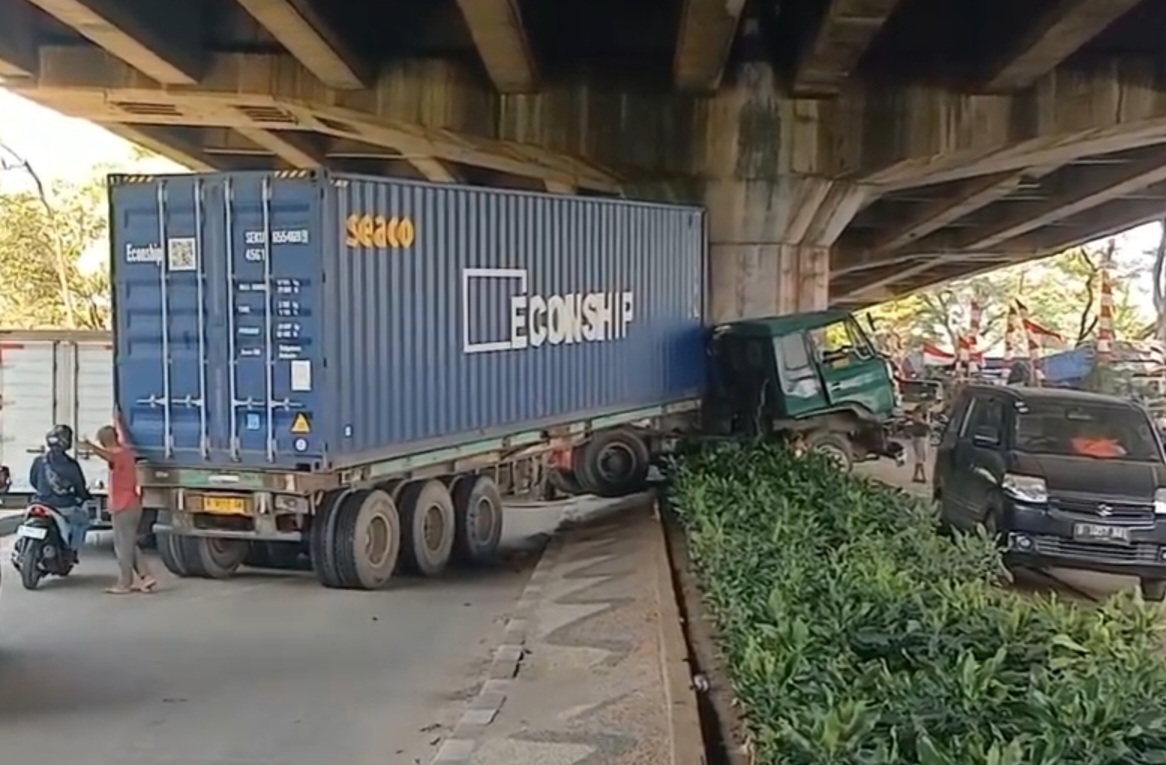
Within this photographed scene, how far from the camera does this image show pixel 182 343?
1295cm

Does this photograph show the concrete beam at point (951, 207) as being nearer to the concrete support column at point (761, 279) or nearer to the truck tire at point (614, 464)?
the concrete support column at point (761, 279)

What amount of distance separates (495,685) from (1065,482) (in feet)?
21.5

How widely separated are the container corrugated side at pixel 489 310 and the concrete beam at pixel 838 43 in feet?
8.24

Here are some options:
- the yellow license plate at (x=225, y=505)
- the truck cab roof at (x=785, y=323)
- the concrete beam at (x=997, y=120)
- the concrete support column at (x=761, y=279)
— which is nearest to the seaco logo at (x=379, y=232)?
the yellow license plate at (x=225, y=505)

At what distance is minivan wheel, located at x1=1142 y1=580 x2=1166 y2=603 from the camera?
13.3 metres

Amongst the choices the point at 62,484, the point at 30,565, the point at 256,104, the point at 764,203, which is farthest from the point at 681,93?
the point at 30,565

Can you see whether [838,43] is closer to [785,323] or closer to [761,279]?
[785,323]

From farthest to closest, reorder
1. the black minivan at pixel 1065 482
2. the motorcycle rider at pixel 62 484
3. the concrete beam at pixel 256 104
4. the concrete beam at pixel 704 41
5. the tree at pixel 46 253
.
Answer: the tree at pixel 46 253, the concrete beam at pixel 256 104, the concrete beam at pixel 704 41, the motorcycle rider at pixel 62 484, the black minivan at pixel 1065 482

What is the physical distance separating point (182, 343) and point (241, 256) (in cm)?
103

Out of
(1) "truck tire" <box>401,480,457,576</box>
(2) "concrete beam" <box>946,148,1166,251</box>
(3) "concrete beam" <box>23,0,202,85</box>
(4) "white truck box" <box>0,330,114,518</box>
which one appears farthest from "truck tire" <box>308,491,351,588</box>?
(2) "concrete beam" <box>946,148,1166,251</box>

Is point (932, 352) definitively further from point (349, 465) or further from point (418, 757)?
point (418, 757)

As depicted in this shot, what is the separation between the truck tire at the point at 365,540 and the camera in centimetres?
1299

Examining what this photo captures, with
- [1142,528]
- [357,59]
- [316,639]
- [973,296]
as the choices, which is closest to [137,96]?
[357,59]

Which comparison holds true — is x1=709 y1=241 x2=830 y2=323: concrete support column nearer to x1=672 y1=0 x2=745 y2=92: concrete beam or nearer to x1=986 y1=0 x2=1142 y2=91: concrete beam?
x1=672 y1=0 x2=745 y2=92: concrete beam
